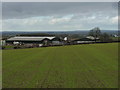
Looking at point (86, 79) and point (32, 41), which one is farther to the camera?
point (32, 41)

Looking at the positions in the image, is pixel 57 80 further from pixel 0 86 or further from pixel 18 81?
pixel 0 86

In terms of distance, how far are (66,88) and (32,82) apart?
8.40 ft

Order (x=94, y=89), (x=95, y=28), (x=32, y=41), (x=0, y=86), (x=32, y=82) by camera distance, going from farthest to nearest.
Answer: (x=95, y=28) < (x=32, y=41) < (x=32, y=82) < (x=0, y=86) < (x=94, y=89)

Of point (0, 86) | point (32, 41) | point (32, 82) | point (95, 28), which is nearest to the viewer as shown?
point (0, 86)

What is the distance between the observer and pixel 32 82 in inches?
522

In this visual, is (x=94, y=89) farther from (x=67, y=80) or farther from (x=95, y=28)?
(x=95, y=28)

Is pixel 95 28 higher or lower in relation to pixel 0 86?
higher

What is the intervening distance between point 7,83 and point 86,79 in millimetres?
4773

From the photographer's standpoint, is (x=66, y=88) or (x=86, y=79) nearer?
(x=66, y=88)

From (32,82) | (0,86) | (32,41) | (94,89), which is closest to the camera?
(94,89)

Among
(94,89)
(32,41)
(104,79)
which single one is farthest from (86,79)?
(32,41)

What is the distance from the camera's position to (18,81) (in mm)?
13633

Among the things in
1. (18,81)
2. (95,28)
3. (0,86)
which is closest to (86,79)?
(18,81)

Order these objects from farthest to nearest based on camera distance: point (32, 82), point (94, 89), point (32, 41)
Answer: point (32, 41) < point (32, 82) < point (94, 89)
